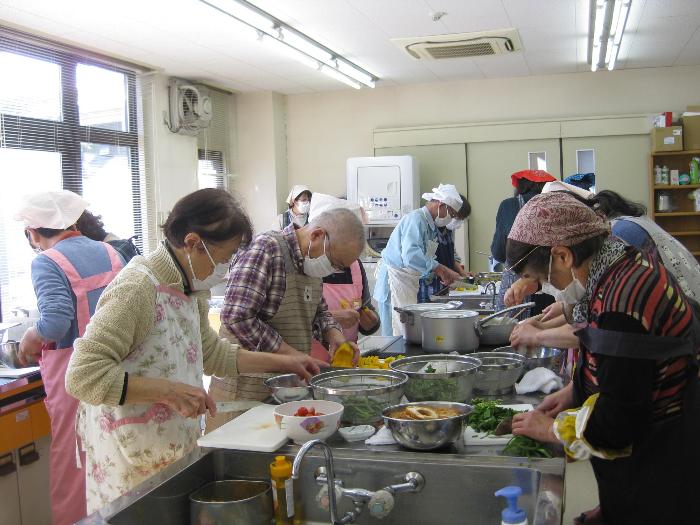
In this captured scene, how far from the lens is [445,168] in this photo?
7242mm

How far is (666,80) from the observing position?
264 inches

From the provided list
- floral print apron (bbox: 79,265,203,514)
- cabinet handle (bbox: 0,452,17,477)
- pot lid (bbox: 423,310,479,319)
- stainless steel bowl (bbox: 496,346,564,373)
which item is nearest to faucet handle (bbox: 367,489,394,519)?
floral print apron (bbox: 79,265,203,514)

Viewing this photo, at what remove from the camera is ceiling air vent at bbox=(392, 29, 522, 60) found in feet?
17.2

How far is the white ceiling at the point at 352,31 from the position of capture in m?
4.38

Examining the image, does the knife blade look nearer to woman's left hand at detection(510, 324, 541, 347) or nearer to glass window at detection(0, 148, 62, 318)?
woman's left hand at detection(510, 324, 541, 347)

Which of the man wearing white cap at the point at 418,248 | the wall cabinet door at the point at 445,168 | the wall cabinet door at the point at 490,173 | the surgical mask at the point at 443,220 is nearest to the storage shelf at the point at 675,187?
the wall cabinet door at the point at 490,173

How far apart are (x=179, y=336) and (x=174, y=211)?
35 cm

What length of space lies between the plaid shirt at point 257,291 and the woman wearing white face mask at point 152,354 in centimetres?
34

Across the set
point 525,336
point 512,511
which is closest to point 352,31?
point 525,336

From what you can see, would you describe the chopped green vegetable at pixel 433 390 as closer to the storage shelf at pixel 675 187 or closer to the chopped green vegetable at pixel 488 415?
the chopped green vegetable at pixel 488 415

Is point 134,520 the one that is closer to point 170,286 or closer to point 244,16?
point 170,286

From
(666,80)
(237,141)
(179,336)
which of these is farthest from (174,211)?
(666,80)

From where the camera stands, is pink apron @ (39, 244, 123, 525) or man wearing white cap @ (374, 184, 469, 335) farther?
man wearing white cap @ (374, 184, 469, 335)

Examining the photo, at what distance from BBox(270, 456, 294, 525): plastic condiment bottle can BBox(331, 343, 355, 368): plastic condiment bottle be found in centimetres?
81
